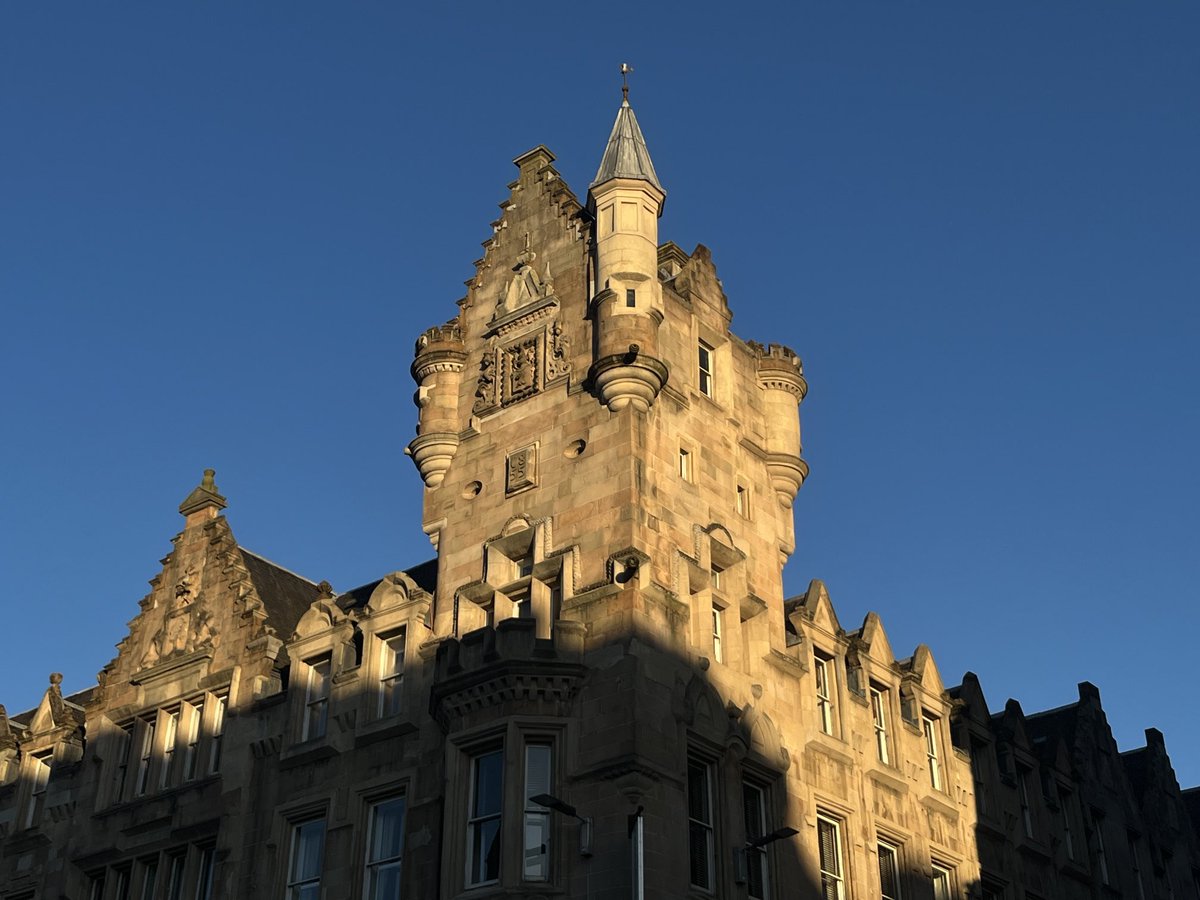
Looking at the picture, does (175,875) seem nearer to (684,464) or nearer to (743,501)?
(684,464)

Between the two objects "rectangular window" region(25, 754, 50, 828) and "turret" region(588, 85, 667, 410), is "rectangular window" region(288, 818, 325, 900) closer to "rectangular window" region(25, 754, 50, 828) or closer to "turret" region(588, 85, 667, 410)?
"rectangular window" region(25, 754, 50, 828)

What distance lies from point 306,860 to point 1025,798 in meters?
22.8

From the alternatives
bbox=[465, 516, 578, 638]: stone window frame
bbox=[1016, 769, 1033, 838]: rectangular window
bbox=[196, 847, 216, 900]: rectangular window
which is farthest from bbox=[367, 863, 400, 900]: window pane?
bbox=[1016, 769, 1033, 838]: rectangular window

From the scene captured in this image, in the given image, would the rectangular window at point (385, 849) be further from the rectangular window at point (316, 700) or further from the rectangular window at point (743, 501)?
the rectangular window at point (743, 501)

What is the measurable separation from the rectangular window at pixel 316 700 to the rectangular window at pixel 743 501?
38.6 ft

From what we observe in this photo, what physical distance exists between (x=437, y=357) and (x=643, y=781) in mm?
15616

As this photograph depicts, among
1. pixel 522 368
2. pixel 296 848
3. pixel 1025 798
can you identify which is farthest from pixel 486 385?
pixel 1025 798

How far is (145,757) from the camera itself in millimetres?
46906

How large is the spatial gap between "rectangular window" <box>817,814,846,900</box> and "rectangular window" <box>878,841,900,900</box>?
2164mm

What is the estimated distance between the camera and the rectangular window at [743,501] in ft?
145

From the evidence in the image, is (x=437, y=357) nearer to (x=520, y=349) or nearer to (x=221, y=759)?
(x=520, y=349)

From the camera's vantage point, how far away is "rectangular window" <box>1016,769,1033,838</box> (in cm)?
5069

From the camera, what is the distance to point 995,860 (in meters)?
48.5

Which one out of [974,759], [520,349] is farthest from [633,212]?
[974,759]
